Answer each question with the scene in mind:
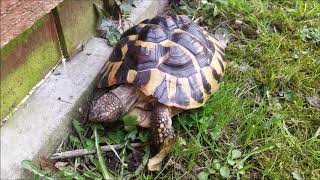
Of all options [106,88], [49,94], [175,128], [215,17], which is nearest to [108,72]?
[106,88]

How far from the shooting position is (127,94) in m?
2.22

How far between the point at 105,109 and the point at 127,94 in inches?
5.7

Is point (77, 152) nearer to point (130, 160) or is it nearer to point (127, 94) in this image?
point (130, 160)

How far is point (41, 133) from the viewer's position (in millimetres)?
2084

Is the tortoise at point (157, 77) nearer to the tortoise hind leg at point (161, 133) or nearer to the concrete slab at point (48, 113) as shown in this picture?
the tortoise hind leg at point (161, 133)

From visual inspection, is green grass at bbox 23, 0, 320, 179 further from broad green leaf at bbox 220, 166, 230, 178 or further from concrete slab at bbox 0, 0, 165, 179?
concrete slab at bbox 0, 0, 165, 179

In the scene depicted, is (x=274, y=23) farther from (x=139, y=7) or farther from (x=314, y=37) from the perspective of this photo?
(x=139, y=7)

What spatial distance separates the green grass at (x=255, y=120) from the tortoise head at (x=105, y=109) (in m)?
0.14

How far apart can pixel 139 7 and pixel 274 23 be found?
1031 mm

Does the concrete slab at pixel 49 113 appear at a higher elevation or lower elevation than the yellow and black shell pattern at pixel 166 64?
lower

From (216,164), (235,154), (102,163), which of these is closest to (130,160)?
(102,163)

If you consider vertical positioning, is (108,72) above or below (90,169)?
above

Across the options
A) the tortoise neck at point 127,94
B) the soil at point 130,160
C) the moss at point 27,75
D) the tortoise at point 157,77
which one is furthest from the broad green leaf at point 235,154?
the moss at point 27,75

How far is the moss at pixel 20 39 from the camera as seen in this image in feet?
6.41
